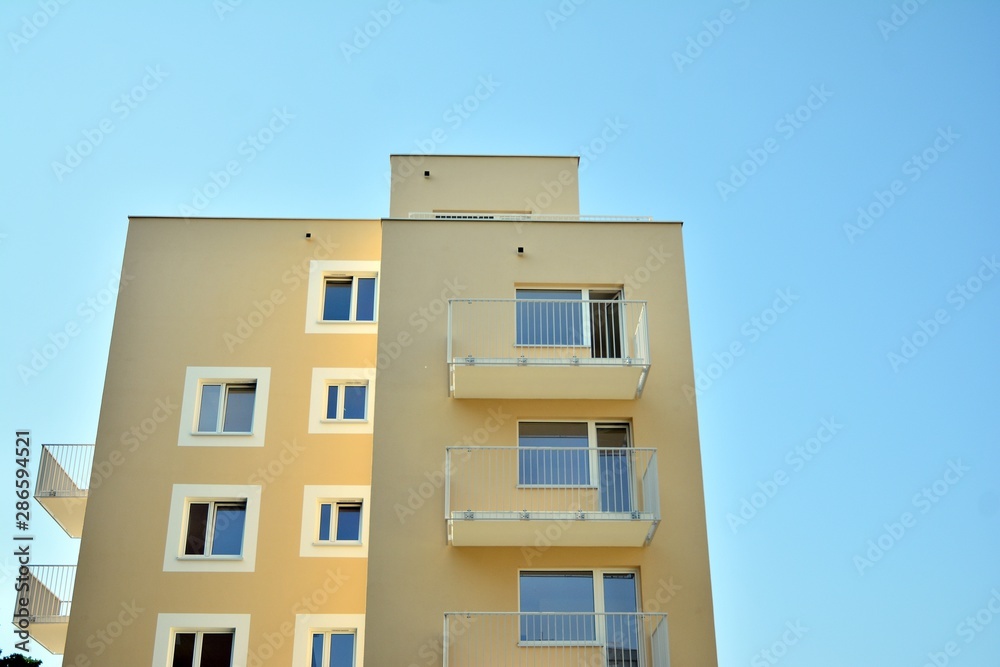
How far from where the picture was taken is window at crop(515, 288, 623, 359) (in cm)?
1822

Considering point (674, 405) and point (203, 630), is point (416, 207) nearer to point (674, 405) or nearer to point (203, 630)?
point (674, 405)

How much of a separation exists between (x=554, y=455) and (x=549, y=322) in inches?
90.1

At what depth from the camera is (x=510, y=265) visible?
18875 millimetres

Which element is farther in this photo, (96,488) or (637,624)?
(96,488)

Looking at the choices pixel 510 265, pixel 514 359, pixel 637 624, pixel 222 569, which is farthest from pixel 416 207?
pixel 637 624

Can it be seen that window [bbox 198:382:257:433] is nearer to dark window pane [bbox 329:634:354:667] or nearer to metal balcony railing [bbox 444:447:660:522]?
dark window pane [bbox 329:634:354:667]

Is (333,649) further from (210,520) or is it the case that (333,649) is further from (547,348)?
(547,348)

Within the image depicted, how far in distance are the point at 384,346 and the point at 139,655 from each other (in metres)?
6.15

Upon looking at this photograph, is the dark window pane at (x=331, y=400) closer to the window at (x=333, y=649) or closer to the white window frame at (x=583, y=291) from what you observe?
the white window frame at (x=583, y=291)

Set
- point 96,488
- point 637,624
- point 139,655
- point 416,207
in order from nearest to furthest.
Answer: point 637,624 < point 139,655 < point 96,488 < point 416,207

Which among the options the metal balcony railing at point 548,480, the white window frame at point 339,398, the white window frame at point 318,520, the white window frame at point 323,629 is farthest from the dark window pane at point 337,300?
the white window frame at point 323,629

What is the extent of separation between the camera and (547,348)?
1814 cm

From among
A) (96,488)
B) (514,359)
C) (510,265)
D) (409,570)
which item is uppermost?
(510,265)

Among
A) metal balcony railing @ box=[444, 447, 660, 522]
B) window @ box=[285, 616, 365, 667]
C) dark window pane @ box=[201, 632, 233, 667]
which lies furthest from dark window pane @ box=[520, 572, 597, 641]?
dark window pane @ box=[201, 632, 233, 667]
